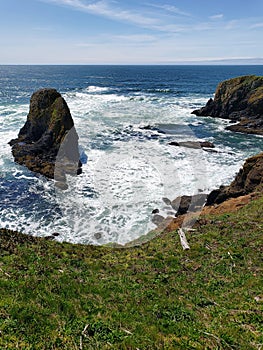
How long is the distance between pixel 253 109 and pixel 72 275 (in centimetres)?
4990

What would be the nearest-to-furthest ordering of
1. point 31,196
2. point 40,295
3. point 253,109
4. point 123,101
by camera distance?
point 40,295, point 31,196, point 253,109, point 123,101

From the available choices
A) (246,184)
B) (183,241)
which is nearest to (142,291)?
(183,241)

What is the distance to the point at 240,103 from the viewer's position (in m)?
52.9

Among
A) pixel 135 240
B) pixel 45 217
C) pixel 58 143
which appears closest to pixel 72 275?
pixel 135 240

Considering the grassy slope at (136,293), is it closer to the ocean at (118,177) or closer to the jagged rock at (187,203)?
the ocean at (118,177)

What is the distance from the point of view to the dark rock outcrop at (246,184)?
20.1 metres

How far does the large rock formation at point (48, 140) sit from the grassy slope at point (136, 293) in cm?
1598

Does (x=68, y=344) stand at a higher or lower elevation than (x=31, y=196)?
higher

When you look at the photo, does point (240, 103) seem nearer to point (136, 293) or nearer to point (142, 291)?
point (142, 291)

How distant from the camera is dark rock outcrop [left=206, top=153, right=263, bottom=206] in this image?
20.1m

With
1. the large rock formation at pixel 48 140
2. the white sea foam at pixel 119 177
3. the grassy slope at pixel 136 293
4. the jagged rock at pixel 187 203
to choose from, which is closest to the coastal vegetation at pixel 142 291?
the grassy slope at pixel 136 293

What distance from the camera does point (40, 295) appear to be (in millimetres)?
7586

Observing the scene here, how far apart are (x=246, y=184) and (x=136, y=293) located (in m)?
14.9

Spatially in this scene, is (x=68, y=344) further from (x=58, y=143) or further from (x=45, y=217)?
(x=58, y=143)
